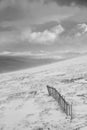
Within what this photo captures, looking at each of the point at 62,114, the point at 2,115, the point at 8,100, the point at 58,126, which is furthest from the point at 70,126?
the point at 8,100

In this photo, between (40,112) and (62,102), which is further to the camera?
(62,102)

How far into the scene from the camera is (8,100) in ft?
68.7

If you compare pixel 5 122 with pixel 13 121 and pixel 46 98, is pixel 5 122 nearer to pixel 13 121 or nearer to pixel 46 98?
pixel 13 121

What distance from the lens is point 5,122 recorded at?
14852mm

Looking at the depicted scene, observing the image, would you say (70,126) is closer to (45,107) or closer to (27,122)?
(27,122)

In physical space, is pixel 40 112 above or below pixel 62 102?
below

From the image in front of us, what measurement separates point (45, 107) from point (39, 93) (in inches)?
211

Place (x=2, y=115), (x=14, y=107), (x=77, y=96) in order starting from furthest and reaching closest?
(x=77, y=96), (x=14, y=107), (x=2, y=115)

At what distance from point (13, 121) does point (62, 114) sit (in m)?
3.64

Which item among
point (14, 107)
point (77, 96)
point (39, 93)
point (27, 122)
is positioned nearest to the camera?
point (27, 122)

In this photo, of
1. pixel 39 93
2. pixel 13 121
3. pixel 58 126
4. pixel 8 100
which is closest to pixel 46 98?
pixel 39 93

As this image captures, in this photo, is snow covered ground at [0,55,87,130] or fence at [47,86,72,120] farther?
fence at [47,86,72,120]

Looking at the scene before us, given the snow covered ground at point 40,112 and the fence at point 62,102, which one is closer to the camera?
the snow covered ground at point 40,112

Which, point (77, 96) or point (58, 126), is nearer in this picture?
point (58, 126)
